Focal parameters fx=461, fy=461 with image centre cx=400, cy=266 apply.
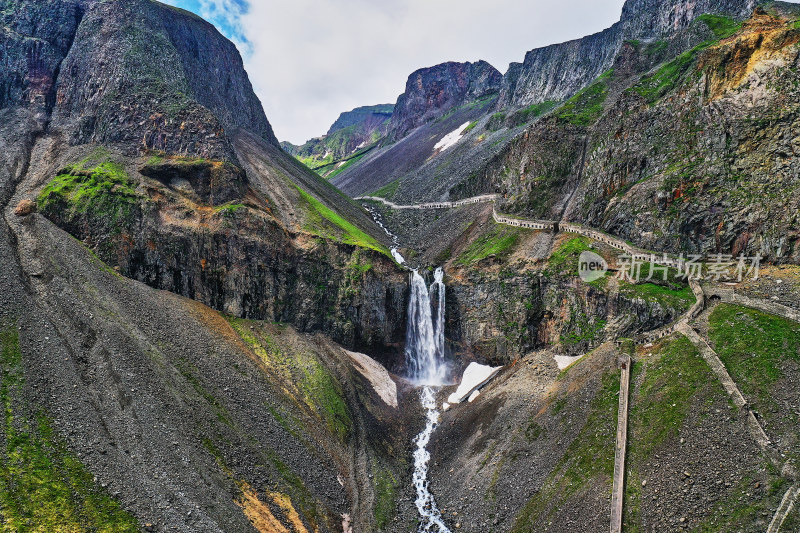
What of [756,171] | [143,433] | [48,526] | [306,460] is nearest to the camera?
[48,526]

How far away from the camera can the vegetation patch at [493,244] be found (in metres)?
56.5

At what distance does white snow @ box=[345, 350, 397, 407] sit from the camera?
49.2m

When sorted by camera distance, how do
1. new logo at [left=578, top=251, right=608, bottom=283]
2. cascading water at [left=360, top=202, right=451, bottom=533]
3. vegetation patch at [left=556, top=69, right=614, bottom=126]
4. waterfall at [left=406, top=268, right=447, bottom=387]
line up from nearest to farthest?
1. new logo at [left=578, top=251, right=608, bottom=283]
2. cascading water at [left=360, top=202, right=451, bottom=533]
3. waterfall at [left=406, top=268, right=447, bottom=387]
4. vegetation patch at [left=556, top=69, right=614, bottom=126]

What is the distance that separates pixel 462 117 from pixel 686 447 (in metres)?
145

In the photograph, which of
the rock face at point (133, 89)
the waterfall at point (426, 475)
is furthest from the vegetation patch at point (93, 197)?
the waterfall at point (426, 475)

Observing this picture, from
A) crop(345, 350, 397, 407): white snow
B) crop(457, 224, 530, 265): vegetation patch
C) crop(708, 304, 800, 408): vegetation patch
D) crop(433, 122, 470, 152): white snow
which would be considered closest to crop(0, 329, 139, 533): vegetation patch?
crop(345, 350, 397, 407): white snow

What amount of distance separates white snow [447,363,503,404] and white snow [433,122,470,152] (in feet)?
299

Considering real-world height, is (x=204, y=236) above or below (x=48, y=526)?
above

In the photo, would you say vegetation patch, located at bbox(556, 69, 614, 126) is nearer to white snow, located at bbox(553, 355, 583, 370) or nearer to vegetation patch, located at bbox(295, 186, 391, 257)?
vegetation patch, located at bbox(295, 186, 391, 257)

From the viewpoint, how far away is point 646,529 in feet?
78.6

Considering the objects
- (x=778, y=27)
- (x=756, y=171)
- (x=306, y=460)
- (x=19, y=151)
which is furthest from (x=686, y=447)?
(x=19, y=151)

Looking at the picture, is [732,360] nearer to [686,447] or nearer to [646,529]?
[686,447]

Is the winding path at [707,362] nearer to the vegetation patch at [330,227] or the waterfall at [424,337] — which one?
the waterfall at [424,337]

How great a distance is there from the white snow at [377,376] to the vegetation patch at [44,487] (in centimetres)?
2865
